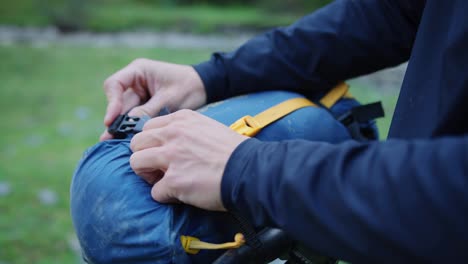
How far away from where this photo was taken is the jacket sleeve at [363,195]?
2.48 feet

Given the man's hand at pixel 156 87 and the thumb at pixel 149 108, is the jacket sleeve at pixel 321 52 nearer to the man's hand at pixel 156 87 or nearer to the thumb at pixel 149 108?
the man's hand at pixel 156 87

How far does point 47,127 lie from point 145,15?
7523 millimetres

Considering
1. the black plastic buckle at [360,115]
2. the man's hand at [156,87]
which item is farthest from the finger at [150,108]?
the black plastic buckle at [360,115]

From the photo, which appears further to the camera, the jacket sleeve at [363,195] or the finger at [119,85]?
the finger at [119,85]

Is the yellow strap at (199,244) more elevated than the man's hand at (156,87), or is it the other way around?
the man's hand at (156,87)

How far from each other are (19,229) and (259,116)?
215cm

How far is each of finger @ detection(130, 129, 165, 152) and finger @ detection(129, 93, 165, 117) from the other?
1.05ft

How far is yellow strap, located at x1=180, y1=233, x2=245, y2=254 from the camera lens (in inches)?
39.9

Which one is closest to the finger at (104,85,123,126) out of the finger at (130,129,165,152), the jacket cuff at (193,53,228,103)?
the jacket cuff at (193,53,228,103)

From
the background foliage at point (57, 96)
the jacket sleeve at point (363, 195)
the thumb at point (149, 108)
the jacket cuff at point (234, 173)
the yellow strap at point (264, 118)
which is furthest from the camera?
the background foliage at point (57, 96)

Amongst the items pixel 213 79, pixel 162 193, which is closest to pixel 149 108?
pixel 213 79

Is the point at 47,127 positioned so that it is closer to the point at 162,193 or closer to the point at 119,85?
the point at 119,85

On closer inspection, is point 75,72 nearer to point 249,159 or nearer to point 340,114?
point 340,114

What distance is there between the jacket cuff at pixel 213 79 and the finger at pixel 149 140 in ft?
1.54
